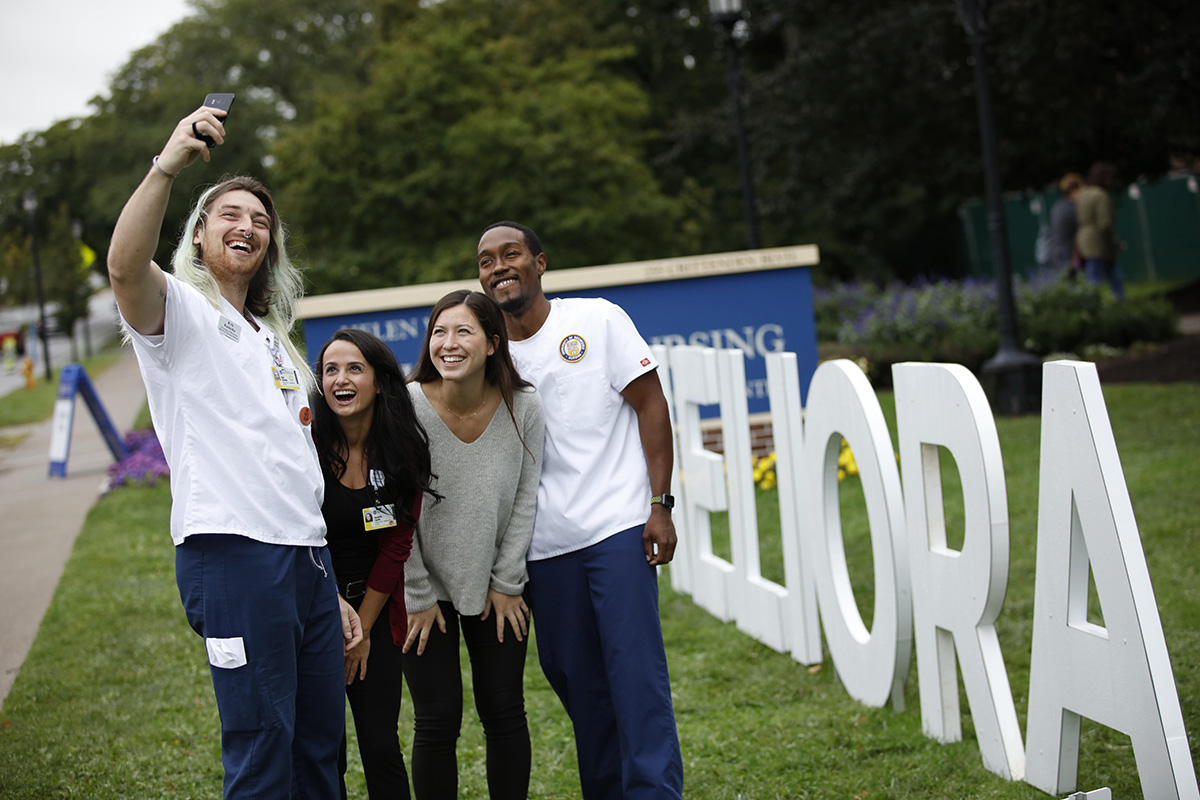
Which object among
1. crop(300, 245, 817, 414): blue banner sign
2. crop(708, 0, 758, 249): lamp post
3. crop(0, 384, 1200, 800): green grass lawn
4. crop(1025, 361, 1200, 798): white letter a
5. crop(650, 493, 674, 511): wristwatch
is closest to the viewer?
crop(1025, 361, 1200, 798): white letter a

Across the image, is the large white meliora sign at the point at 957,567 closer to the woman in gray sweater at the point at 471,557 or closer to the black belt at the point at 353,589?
the woman in gray sweater at the point at 471,557

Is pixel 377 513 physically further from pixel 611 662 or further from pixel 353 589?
pixel 611 662

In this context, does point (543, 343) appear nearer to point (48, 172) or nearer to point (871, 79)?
point (871, 79)

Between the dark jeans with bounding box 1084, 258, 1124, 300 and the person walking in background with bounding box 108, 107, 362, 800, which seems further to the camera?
the dark jeans with bounding box 1084, 258, 1124, 300

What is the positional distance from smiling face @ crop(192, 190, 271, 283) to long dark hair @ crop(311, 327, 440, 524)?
48 centimetres

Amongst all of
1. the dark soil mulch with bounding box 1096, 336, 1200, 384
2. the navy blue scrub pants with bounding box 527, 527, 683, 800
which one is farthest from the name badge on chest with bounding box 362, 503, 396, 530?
the dark soil mulch with bounding box 1096, 336, 1200, 384

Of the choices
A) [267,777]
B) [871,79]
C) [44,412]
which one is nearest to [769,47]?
[871,79]

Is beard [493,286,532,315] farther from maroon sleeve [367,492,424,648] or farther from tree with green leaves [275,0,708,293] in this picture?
tree with green leaves [275,0,708,293]

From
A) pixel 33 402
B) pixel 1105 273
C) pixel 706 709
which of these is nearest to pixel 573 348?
pixel 706 709

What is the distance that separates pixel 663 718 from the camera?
3.46 m

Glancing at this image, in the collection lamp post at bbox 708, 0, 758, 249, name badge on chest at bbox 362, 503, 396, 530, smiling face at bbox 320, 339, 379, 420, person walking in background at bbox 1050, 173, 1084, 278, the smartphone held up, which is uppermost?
lamp post at bbox 708, 0, 758, 249

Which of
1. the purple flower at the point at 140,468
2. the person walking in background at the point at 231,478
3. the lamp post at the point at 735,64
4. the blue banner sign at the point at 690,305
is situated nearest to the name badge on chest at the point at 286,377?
the person walking in background at the point at 231,478

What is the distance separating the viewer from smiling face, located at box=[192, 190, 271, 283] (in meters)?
2.86

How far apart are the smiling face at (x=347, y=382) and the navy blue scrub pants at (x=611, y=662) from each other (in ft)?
2.48
